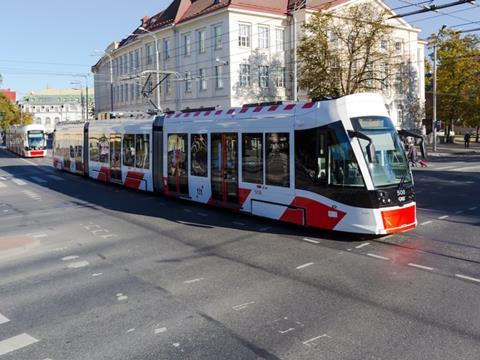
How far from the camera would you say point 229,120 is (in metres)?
13.4

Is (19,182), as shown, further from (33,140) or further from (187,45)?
(187,45)

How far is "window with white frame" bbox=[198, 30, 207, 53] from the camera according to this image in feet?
156

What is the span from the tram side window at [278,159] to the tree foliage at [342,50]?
30228mm

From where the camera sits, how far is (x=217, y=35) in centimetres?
4606

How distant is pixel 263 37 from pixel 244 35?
2189 millimetres

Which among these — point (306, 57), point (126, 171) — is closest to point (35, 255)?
point (126, 171)

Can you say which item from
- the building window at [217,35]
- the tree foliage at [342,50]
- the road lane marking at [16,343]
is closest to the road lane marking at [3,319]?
the road lane marking at [16,343]

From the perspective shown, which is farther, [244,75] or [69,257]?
[244,75]

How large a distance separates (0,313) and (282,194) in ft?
21.8

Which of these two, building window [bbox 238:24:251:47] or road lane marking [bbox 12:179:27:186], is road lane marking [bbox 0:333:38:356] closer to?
road lane marking [bbox 12:179:27:186]

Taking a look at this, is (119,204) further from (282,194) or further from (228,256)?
(228,256)

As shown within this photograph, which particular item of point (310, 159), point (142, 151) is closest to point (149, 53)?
point (142, 151)

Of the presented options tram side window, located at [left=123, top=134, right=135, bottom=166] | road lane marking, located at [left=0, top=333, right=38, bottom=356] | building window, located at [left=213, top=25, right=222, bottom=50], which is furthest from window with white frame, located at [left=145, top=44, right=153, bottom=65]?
road lane marking, located at [left=0, top=333, right=38, bottom=356]

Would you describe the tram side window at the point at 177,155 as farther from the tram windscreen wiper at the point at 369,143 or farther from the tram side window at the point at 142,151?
the tram windscreen wiper at the point at 369,143
